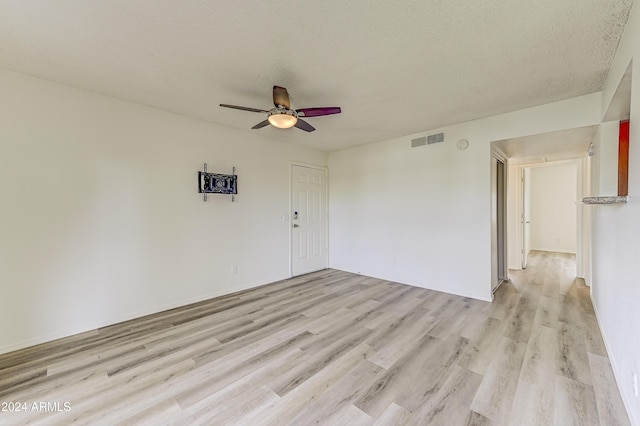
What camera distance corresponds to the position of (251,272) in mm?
4152

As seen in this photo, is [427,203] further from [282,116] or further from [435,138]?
[282,116]

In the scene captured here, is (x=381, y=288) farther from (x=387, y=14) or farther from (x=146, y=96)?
(x=146, y=96)

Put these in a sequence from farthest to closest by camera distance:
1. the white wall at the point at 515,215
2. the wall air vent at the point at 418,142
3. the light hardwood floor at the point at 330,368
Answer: the white wall at the point at 515,215
the wall air vent at the point at 418,142
the light hardwood floor at the point at 330,368

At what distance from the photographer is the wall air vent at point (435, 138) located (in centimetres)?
389

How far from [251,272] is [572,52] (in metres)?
4.38

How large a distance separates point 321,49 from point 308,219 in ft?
11.1

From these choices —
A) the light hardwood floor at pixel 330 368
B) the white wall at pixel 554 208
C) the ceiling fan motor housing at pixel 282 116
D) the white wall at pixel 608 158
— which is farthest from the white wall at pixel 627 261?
the white wall at pixel 554 208

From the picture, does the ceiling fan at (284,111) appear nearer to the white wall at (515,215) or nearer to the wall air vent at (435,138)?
the wall air vent at (435,138)

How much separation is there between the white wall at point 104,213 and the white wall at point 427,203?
6.69ft

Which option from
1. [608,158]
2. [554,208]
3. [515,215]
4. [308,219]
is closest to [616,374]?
[608,158]

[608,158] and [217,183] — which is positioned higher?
[608,158]

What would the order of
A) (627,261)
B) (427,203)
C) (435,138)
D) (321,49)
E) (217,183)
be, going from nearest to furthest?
(627,261), (321,49), (217,183), (435,138), (427,203)

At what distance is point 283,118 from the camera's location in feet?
8.02

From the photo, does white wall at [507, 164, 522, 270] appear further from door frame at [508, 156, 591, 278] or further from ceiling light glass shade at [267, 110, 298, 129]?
ceiling light glass shade at [267, 110, 298, 129]
